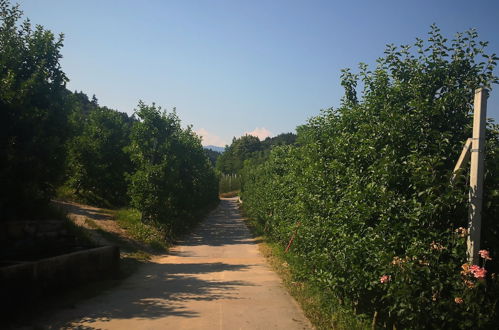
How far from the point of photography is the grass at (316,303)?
6.00 metres

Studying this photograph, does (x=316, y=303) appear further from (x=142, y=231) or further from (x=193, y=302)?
(x=142, y=231)

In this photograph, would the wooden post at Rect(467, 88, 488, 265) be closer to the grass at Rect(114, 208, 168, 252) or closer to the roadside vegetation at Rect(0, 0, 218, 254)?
the roadside vegetation at Rect(0, 0, 218, 254)

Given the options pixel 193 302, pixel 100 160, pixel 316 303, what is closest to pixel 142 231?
pixel 193 302

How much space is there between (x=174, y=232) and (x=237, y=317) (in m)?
13.7

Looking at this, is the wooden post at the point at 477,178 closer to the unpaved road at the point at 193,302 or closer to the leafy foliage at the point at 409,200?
the leafy foliage at the point at 409,200

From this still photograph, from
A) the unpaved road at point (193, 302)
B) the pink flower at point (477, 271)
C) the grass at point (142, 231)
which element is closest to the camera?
the pink flower at point (477, 271)

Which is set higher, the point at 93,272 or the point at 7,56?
the point at 7,56

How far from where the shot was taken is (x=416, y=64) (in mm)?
5309

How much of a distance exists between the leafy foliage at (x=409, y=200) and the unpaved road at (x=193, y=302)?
1.56 m

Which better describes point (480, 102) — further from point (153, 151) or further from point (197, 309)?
point (153, 151)

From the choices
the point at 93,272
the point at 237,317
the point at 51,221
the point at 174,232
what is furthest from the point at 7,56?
the point at 174,232

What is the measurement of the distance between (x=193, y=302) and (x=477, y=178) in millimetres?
6012

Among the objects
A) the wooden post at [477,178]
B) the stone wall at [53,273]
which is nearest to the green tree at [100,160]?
the stone wall at [53,273]

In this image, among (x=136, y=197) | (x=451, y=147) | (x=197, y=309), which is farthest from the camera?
(x=136, y=197)
